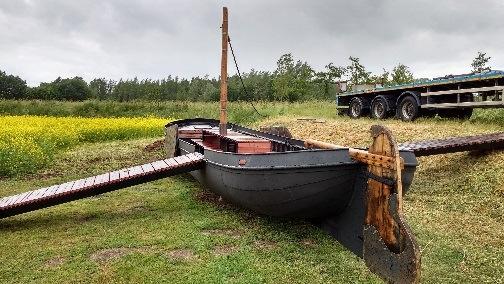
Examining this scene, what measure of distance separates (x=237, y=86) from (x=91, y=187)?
54677 mm

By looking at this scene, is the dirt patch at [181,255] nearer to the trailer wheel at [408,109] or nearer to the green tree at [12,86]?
the trailer wheel at [408,109]

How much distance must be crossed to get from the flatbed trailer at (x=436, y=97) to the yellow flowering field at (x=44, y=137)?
31.6 ft

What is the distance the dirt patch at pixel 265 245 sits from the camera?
17.1 ft

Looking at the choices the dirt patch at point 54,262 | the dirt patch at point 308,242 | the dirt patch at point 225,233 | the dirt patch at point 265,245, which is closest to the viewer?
the dirt patch at point 54,262

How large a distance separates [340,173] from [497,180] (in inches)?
150

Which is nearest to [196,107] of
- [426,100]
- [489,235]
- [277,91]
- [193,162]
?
[277,91]

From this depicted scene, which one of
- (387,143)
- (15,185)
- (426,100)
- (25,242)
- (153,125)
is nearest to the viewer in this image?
(387,143)

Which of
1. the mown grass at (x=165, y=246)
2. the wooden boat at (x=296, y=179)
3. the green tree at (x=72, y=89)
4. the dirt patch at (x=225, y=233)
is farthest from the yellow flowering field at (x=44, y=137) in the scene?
the green tree at (x=72, y=89)

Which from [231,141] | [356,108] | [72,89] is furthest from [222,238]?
[72,89]

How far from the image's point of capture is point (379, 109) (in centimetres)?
1396

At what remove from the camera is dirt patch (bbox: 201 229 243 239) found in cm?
566

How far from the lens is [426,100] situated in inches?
476

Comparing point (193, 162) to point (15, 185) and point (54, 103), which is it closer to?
point (15, 185)

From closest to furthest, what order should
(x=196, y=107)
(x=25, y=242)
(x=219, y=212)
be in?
(x=25, y=242) → (x=219, y=212) → (x=196, y=107)
